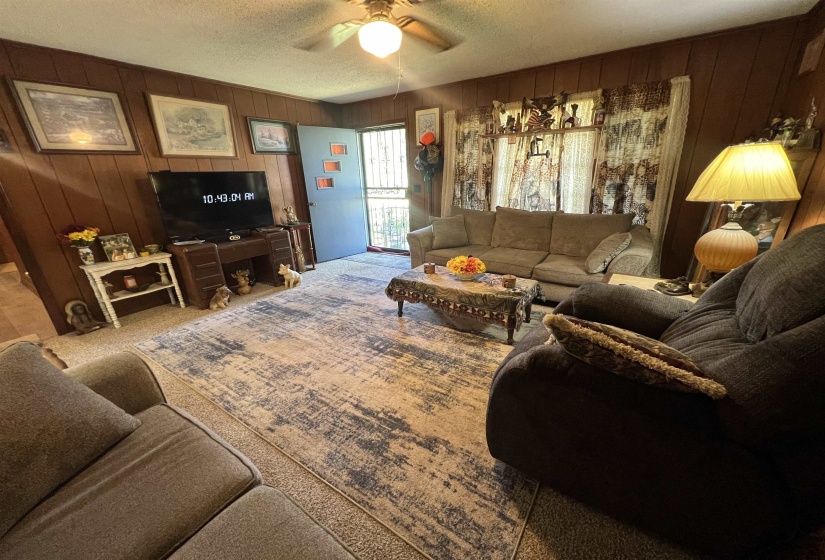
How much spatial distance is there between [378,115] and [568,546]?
16.5 feet

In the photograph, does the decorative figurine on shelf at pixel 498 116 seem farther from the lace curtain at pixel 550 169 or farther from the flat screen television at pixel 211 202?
the flat screen television at pixel 211 202

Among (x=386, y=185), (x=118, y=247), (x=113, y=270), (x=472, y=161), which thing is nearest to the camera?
(x=113, y=270)

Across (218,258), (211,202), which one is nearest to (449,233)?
(218,258)

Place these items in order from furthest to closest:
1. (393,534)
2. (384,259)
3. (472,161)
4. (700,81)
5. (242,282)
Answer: (384,259), (472,161), (242,282), (700,81), (393,534)

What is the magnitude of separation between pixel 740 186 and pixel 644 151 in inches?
68.0

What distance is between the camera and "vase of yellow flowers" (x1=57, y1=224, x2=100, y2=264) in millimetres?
2643

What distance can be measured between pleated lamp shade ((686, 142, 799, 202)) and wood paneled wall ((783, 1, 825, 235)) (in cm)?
48

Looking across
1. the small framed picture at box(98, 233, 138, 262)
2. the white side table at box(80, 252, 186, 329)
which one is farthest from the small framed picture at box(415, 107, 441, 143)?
the small framed picture at box(98, 233, 138, 262)

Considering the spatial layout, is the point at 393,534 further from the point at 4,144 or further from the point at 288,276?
the point at 4,144

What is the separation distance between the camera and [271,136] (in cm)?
412

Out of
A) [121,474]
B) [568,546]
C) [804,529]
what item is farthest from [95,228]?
[804,529]

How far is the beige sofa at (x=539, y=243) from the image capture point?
8.89 ft

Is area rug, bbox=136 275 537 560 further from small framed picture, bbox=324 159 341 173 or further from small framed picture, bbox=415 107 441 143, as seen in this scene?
small framed picture, bbox=415 107 441 143

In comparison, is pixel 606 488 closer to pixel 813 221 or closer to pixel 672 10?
pixel 813 221
